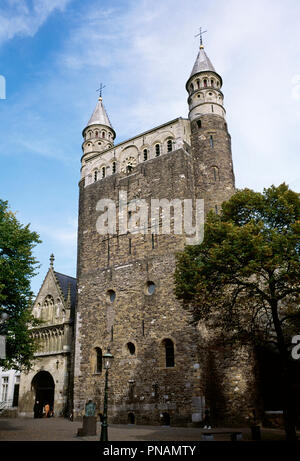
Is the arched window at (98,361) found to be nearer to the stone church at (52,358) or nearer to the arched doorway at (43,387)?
the stone church at (52,358)

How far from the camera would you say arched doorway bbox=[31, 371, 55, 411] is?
30578 mm

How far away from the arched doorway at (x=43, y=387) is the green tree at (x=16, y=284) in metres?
12.7

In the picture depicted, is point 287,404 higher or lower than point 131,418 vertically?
higher

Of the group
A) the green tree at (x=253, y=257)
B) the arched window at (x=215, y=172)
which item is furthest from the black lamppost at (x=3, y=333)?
the arched window at (x=215, y=172)

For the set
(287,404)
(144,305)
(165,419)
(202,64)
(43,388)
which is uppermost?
(202,64)

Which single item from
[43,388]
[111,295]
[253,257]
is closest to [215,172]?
[111,295]

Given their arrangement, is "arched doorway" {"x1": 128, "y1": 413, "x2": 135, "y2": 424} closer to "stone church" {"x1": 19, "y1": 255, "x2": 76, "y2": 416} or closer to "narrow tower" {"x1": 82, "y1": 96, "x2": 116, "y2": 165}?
"stone church" {"x1": 19, "y1": 255, "x2": 76, "y2": 416}

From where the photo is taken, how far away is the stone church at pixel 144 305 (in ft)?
69.1

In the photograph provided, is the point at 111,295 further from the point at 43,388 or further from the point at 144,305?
the point at 43,388

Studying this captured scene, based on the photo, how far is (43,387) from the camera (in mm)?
30922

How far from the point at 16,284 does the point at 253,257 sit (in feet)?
37.1

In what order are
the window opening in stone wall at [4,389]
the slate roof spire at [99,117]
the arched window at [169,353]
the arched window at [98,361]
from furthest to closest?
the window opening in stone wall at [4,389] → the slate roof spire at [99,117] → the arched window at [98,361] → the arched window at [169,353]
